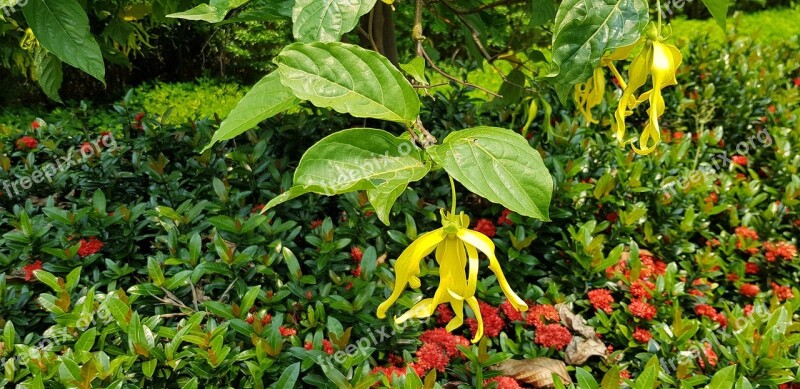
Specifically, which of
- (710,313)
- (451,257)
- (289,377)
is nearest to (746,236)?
(710,313)

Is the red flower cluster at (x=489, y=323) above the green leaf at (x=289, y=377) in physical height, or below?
below

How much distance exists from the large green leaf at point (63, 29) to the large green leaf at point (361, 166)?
0.70 m

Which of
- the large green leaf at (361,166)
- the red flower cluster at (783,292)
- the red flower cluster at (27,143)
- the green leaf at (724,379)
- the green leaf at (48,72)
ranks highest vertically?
the large green leaf at (361,166)

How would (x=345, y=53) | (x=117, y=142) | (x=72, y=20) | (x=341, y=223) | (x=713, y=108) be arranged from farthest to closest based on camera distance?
(x=713, y=108)
(x=117, y=142)
(x=341, y=223)
(x=72, y=20)
(x=345, y=53)

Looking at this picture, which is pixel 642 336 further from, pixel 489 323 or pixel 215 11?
pixel 215 11

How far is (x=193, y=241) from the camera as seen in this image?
1433mm

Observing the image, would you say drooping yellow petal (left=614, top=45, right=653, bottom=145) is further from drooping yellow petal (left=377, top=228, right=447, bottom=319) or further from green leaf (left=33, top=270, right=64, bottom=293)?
green leaf (left=33, top=270, right=64, bottom=293)

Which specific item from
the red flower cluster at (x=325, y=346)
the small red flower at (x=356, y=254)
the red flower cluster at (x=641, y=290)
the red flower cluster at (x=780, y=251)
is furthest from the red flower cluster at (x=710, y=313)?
the red flower cluster at (x=325, y=346)

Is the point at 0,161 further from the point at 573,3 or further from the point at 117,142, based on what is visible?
the point at 573,3

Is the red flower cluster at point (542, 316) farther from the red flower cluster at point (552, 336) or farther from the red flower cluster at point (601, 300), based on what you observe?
the red flower cluster at point (601, 300)

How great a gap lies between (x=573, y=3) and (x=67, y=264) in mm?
1208

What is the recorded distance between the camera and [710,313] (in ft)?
5.64

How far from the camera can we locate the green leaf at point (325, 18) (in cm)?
68

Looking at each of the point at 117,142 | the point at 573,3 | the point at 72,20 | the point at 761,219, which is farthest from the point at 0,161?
the point at 761,219
